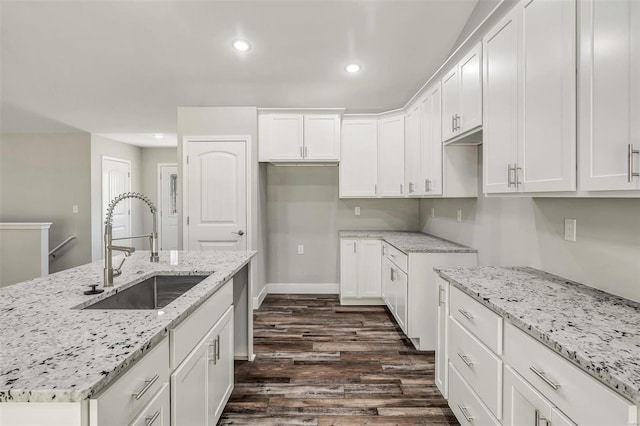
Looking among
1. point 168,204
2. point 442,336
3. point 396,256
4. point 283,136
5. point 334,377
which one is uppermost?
point 283,136

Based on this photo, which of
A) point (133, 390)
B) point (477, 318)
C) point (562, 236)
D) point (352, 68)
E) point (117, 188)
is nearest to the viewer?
point (133, 390)

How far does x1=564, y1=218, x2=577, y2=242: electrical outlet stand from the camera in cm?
176

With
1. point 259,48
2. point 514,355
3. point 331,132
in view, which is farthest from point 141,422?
point 331,132

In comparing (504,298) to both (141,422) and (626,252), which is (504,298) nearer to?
(626,252)

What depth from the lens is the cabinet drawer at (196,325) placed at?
1.25 meters

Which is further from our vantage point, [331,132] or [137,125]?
[137,125]

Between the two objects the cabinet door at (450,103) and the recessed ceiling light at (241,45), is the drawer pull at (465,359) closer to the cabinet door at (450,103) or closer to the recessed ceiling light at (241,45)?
the cabinet door at (450,103)

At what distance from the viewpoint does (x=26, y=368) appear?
0.83 metres

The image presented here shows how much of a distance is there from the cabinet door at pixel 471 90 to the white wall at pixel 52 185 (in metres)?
6.05

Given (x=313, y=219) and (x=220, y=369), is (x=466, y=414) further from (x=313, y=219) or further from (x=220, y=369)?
(x=313, y=219)

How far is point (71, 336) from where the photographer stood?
3.31ft

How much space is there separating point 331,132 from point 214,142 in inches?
58.8

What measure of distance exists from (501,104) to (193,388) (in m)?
2.19

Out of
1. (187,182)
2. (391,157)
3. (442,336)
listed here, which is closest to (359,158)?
(391,157)
